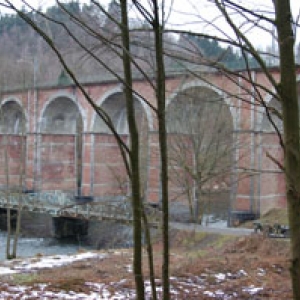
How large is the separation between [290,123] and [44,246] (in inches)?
833

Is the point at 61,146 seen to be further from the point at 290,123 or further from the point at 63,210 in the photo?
the point at 290,123

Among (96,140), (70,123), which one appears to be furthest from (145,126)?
(70,123)

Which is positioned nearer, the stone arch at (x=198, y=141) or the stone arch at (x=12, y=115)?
the stone arch at (x=198, y=141)

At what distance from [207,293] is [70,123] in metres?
28.4

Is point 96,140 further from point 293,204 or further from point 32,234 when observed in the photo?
point 293,204

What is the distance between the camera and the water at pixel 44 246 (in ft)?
64.5

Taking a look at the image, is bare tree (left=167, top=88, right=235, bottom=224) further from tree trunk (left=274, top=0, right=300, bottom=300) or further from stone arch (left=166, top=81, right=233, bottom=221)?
tree trunk (left=274, top=0, right=300, bottom=300)

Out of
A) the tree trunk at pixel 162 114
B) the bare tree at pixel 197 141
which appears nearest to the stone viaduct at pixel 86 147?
the bare tree at pixel 197 141

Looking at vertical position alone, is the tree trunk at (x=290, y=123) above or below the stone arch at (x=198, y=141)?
below

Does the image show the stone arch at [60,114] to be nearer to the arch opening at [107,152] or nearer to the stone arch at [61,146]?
the stone arch at [61,146]

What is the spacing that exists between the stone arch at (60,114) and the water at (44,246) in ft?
29.0

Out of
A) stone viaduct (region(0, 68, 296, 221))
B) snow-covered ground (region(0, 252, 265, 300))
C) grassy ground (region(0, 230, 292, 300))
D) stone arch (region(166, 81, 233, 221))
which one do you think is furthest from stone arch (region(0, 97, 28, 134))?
snow-covered ground (region(0, 252, 265, 300))

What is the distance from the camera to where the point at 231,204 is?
2203 cm

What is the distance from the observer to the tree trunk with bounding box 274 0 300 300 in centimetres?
167
